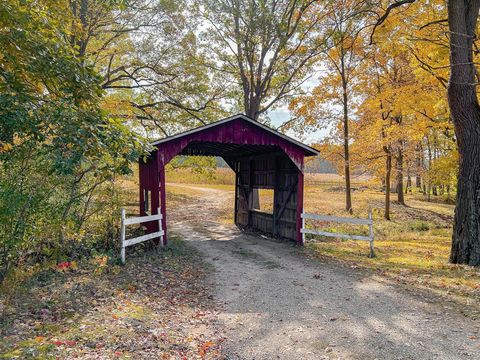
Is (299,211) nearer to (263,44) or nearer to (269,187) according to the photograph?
(269,187)

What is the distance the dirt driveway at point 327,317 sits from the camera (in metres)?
4.41

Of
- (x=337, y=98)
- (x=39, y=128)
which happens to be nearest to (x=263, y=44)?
(x=337, y=98)

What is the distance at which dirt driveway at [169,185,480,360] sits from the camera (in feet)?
14.5

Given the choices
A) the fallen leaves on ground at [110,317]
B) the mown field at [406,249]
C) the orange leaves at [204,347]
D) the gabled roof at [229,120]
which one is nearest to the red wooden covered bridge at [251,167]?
the gabled roof at [229,120]

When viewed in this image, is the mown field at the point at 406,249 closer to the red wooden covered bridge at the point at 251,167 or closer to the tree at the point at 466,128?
the tree at the point at 466,128

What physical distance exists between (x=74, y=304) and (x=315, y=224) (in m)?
12.9

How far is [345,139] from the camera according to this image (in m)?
20.4

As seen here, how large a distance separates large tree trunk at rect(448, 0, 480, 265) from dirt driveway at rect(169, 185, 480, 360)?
2.85 metres

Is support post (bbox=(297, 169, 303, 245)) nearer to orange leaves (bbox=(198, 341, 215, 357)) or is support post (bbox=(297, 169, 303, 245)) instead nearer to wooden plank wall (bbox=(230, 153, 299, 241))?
wooden plank wall (bbox=(230, 153, 299, 241))

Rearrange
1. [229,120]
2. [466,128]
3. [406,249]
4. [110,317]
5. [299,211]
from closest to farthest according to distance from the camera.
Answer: [110,317] < [466,128] < [229,120] < [406,249] < [299,211]

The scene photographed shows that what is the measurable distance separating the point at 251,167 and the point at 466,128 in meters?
8.99

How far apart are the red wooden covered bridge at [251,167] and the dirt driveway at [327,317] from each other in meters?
3.60

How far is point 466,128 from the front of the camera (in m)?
8.52

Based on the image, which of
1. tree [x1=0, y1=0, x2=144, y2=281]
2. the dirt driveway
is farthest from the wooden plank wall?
tree [x1=0, y1=0, x2=144, y2=281]
